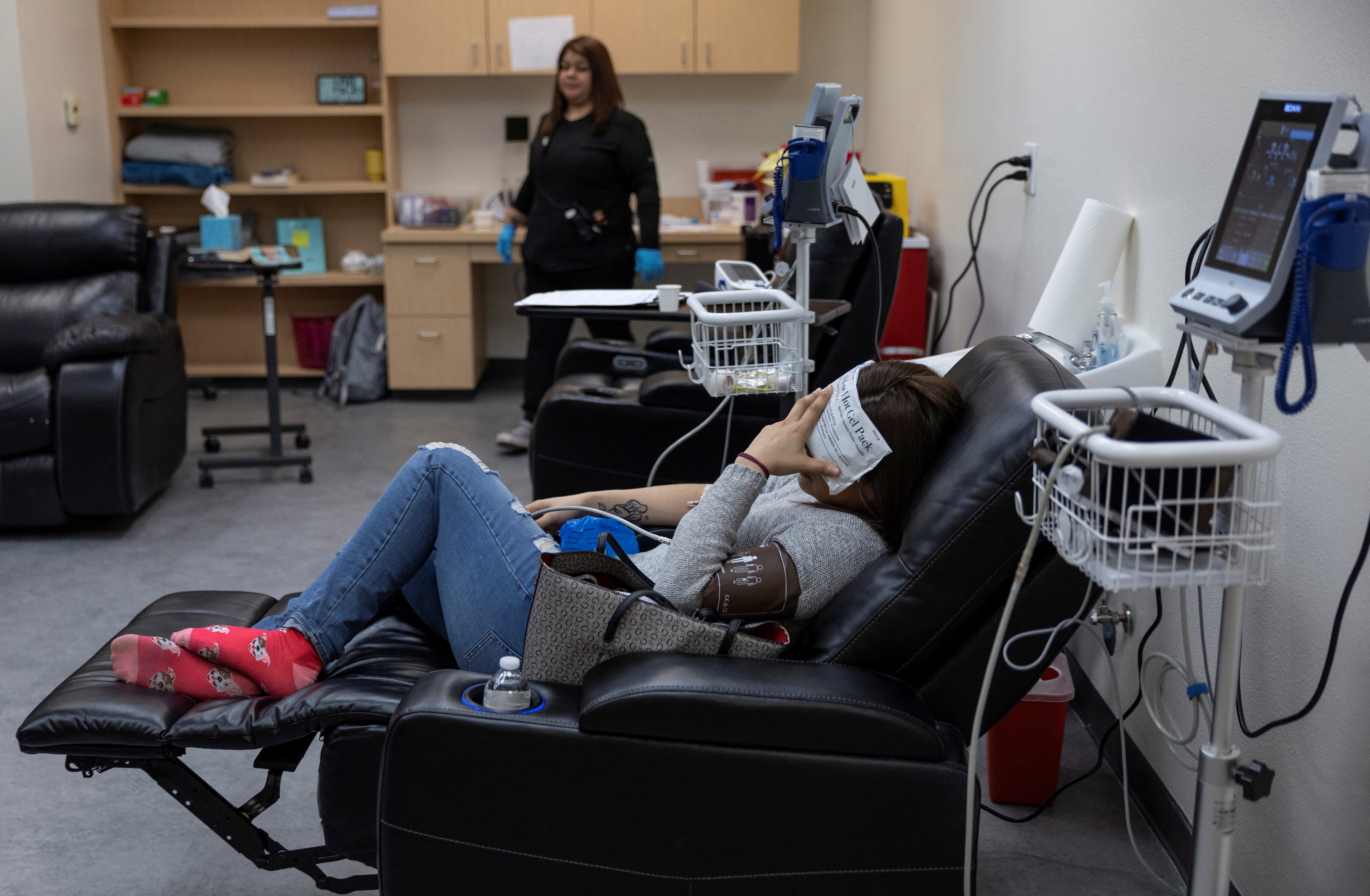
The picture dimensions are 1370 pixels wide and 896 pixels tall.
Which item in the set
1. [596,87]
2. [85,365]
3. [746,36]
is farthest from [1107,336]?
[746,36]

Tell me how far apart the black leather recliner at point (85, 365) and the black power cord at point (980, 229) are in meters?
2.48

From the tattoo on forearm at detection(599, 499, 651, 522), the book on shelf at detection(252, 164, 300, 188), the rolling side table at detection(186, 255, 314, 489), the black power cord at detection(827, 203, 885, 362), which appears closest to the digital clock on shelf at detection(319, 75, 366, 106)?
the book on shelf at detection(252, 164, 300, 188)

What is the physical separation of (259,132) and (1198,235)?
480 centimetres

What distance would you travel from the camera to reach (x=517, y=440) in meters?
4.37

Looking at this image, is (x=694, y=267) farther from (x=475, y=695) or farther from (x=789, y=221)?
(x=475, y=695)

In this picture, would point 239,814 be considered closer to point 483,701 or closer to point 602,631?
point 483,701

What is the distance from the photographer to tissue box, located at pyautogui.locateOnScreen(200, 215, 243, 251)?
12.8 ft

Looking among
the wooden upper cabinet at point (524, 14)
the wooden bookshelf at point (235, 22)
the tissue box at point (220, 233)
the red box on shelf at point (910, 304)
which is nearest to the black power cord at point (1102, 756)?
the red box on shelf at point (910, 304)

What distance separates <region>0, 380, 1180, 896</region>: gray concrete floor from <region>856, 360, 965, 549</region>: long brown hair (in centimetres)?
68

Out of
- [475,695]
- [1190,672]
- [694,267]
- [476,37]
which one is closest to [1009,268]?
[1190,672]

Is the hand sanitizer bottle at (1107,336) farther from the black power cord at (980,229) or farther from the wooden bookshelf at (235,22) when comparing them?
the wooden bookshelf at (235,22)

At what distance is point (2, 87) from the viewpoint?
4336 mm

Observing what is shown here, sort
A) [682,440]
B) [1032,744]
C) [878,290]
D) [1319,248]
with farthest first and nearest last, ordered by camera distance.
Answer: [878,290], [682,440], [1032,744], [1319,248]

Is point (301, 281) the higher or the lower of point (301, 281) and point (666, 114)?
the lower
